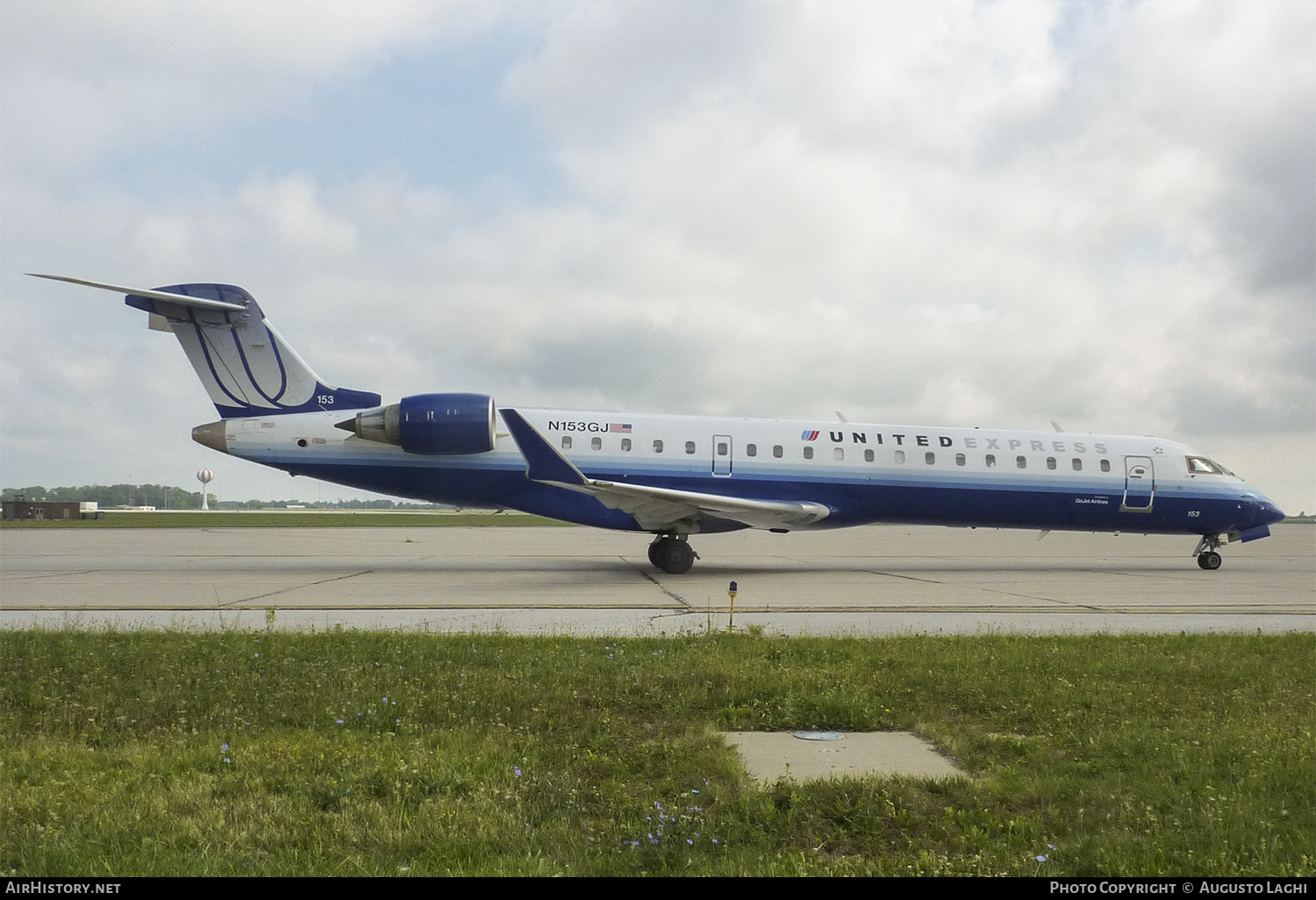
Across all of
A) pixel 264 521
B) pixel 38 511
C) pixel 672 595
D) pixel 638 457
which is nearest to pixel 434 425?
pixel 638 457

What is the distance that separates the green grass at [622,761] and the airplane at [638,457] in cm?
1021

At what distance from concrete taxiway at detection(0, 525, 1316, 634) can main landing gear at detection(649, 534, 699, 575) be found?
0.27 metres

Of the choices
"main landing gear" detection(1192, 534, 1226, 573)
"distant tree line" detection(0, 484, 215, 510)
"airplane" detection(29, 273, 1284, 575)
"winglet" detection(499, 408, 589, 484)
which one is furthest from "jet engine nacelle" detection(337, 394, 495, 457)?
"distant tree line" detection(0, 484, 215, 510)

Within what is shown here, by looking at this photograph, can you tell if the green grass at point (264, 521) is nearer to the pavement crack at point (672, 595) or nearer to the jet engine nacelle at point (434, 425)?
the jet engine nacelle at point (434, 425)

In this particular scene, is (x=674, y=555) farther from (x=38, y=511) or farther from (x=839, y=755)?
(x=38, y=511)

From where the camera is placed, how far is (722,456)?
1923 cm

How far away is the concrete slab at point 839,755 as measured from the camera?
16.4 ft

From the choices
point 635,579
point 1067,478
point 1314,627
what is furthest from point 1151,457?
point 635,579

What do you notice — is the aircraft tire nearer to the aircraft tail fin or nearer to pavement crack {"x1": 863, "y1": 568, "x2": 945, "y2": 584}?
pavement crack {"x1": 863, "y1": 568, "x2": 945, "y2": 584}

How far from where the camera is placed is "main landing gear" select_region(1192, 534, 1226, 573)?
69.8 feet

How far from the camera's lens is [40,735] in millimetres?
5660

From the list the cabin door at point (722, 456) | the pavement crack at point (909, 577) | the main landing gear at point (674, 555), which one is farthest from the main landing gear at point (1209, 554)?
the main landing gear at point (674, 555)

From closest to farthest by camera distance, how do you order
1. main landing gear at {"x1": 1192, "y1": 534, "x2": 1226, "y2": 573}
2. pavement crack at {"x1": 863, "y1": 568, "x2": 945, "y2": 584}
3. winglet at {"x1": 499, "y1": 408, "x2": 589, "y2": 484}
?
winglet at {"x1": 499, "y1": 408, "x2": 589, "y2": 484}, pavement crack at {"x1": 863, "y1": 568, "x2": 945, "y2": 584}, main landing gear at {"x1": 1192, "y1": 534, "x2": 1226, "y2": 573}

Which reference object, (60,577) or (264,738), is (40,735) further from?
(60,577)
